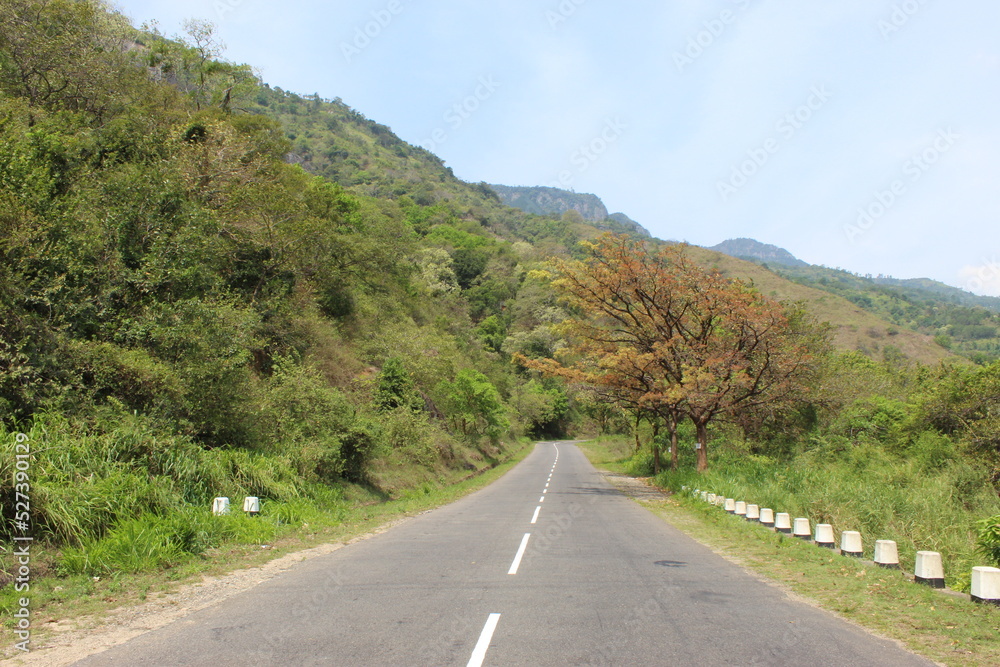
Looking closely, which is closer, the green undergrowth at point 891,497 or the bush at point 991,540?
the bush at point 991,540

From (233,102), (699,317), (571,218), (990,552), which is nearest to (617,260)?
(699,317)

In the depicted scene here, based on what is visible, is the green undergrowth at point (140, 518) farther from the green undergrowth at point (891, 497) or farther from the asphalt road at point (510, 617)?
the green undergrowth at point (891, 497)

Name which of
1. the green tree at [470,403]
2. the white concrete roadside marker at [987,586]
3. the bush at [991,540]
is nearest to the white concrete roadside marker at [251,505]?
the white concrete roadside marker at [987,586]

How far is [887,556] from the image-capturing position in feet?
29.9

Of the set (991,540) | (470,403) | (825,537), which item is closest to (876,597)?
(991,540)

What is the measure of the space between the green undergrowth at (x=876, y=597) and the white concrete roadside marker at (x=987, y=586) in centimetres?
15

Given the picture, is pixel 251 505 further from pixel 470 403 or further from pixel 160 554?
pixel 470 403

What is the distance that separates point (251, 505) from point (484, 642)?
26.8 feet

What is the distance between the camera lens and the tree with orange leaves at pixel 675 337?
2217 cm

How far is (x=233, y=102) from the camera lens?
3259cm

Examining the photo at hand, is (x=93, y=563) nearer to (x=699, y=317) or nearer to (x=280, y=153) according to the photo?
(x=699, y=317)

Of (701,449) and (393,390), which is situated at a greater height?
(393,390)

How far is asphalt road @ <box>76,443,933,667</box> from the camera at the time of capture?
5176 millimetres

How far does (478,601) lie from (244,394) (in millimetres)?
9842
